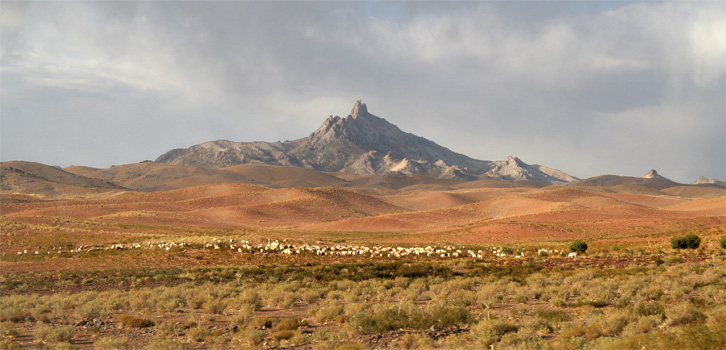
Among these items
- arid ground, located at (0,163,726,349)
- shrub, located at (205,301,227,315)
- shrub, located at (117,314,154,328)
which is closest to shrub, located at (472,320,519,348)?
arid ground, located at (0,163,726,349)

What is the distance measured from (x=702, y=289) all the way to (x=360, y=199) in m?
115

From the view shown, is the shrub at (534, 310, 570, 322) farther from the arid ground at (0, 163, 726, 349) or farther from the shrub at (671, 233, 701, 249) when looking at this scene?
the shrub at (671, 233, 701, 249)

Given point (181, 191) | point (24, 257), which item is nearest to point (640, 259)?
point (24, 257)

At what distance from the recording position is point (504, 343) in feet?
40.3

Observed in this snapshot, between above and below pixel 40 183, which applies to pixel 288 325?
below

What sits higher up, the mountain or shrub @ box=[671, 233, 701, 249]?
the mountain

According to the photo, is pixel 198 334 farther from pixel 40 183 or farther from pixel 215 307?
pixel 40 183

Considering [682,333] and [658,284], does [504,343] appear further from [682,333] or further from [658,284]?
[658,284]

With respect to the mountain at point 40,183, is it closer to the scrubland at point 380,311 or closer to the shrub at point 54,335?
the scrubland at point 380,311

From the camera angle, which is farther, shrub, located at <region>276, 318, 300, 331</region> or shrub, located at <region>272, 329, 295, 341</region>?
shrub, located at <region>276, 318, 300, 331</region>

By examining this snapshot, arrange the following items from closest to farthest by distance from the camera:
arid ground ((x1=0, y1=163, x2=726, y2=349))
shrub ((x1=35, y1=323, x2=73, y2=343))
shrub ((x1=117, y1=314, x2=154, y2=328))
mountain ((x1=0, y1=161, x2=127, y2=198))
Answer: arid ground ((x1=0, y1=163, x2=726, y2=349)) → shrub ((x1=35, y1=323, x2=73, y2=343)) → shrub ((x1=117, y1=314, x2=154, y2=328)) → mountain ((x1=0, y1=161, x2=127, y2=198))

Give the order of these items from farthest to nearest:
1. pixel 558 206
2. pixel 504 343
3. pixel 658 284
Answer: pixel 558 206 → pixel 658 284 → pixel 504 343

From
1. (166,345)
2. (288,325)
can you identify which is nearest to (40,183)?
(288,325)

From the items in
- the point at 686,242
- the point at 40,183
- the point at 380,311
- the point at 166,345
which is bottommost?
the point at 166,345
